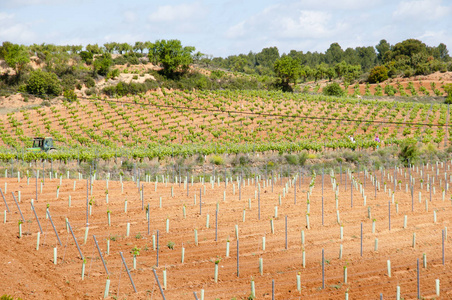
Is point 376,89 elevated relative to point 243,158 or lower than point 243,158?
elevated

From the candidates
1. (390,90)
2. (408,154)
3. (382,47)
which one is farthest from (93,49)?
(382,47)

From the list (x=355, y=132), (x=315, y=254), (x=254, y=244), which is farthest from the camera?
(x=355, y=132)

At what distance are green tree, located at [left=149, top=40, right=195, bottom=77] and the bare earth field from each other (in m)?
49.3

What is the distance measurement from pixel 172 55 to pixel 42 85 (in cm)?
1965

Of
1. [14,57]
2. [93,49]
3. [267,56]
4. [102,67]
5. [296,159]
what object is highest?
[267,56]

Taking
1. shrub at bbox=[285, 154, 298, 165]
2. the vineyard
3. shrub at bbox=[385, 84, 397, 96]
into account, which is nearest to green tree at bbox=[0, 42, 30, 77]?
the vineyard

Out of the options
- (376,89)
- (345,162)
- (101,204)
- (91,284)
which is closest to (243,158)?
(345,162)

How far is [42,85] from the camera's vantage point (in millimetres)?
Result: 59438

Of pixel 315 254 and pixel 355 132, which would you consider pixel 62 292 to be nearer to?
pixel 315 254

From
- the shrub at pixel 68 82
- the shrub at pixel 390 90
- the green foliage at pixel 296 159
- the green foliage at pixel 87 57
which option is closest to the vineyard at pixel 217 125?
the green foliage at pixel 296 159

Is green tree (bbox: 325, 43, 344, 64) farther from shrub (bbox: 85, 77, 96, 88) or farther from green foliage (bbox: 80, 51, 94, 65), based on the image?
shrub (bbox: 85, 77, 96, 88)

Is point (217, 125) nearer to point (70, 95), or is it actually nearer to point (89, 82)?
point (70, 95)

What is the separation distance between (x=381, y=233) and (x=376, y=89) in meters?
66.5

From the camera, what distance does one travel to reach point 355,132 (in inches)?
2014
